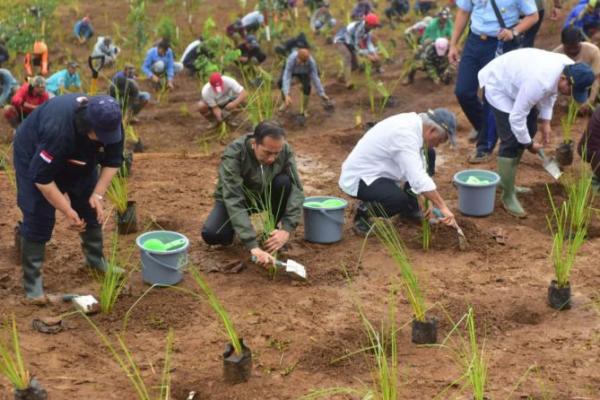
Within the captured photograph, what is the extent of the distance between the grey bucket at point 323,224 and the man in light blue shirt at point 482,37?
1.98 meters

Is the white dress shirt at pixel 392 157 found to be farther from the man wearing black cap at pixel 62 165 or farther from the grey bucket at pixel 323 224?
the man wearing black cap at pixel 62 165

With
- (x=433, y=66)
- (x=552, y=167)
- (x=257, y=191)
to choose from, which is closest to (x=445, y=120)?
(x=257, y=191)

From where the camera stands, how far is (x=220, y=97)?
A: 27.0 ft

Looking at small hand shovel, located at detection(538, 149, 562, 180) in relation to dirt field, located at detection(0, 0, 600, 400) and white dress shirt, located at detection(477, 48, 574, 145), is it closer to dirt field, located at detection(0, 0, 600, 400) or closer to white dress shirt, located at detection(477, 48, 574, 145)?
dirt field, located at detection(0, 0, 600, 400)

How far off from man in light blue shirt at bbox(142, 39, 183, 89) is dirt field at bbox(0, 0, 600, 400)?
3056 mm

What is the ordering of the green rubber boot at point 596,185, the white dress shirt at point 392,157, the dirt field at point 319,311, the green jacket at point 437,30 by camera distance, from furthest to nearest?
the green jacket at point 437,30, the green rubber boot at point 596,185, the white dress shirt at point 392,157, the dirt field at point 319,311

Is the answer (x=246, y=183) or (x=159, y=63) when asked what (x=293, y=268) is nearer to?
(x=246, y=183)

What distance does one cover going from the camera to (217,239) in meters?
5.36

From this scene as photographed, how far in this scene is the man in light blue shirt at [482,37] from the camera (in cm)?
659

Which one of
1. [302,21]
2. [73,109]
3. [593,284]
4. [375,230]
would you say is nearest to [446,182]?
[375,230]

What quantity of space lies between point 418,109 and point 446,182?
8.16ft

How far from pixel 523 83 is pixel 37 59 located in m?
6.75

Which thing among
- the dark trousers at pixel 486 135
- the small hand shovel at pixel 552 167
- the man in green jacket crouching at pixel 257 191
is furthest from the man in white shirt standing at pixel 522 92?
the man in green jacket crouching at pixel 257 191

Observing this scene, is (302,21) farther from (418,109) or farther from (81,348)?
(81,348)
